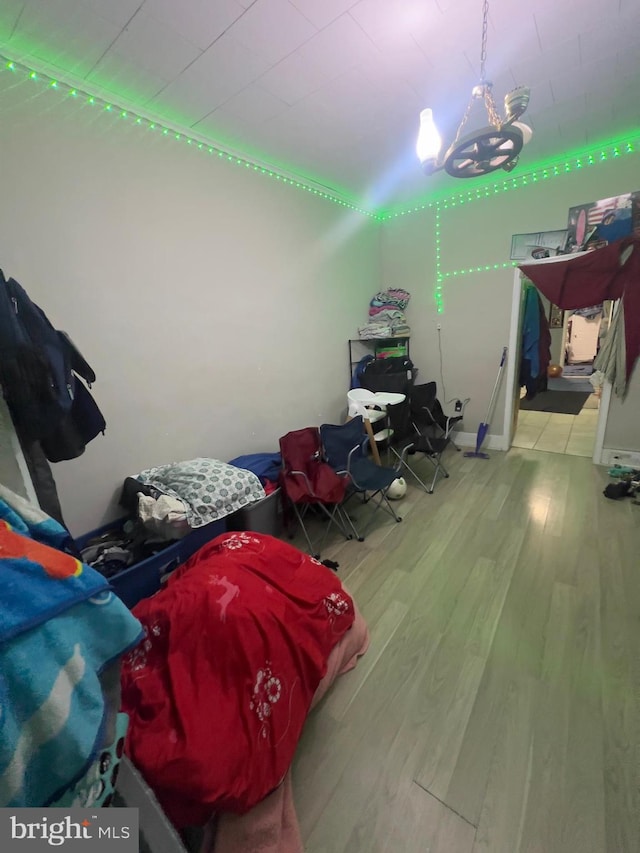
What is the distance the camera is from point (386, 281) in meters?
4.23

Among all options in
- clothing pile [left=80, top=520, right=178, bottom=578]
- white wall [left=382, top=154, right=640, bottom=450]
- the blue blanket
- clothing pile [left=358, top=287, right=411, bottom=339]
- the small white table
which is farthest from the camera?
clothing pile [left=358, top=287, right=411, bottom=339]

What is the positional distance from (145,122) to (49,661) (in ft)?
9.09

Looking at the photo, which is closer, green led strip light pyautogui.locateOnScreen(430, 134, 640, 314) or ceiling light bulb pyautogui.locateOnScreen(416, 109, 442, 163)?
ceiling light bulb pyautogui.locateOnScreen(416, 109, 442, 163)

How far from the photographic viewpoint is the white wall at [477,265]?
3.05 metres

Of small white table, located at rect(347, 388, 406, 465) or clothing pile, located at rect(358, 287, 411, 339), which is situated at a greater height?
clothing pile, located at rect(358, 287, 411, 339)

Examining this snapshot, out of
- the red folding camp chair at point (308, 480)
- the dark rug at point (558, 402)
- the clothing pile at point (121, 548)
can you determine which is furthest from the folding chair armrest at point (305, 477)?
the dark rug at point (558, 402)

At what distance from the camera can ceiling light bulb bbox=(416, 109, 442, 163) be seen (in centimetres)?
153

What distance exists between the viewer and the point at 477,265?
142 inches

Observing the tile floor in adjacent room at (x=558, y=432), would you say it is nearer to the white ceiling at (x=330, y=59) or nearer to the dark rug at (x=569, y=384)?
the dark rug at (x=569, y=384)

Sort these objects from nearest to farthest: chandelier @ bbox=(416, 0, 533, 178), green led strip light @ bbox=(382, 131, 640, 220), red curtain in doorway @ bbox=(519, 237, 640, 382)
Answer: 1. chandelier @ bbox=(416, 0, 533, 178)
2. green led strip light @ bbox=(382, 131, 640, 220)
3. red curtain in doorway @ bbox=(519, 237, 640, 382)

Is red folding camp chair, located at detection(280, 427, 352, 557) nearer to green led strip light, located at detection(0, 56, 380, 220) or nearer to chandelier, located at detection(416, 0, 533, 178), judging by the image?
chandelier, located at detection(416, 0, 533, 178)

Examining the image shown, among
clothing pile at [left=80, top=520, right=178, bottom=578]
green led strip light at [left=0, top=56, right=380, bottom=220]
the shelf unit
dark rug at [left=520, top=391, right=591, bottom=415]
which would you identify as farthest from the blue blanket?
dark rug at [left=520, top=391, right=591, bottom=415]

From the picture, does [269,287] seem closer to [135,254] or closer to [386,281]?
[135,254]

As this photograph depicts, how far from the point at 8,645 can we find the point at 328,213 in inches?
149
